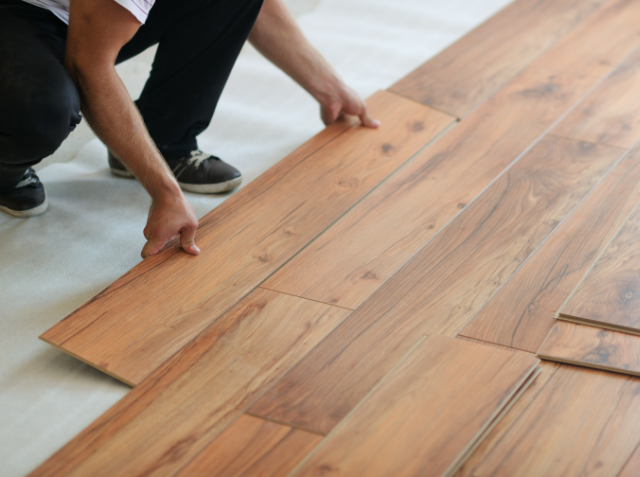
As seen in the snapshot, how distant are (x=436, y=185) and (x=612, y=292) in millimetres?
562

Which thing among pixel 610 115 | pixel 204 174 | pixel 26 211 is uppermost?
pixel 610 115

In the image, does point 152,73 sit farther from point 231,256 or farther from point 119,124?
point 231,256

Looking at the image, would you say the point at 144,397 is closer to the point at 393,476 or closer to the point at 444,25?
the point at 393,476

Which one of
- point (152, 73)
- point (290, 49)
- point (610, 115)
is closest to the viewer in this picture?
point (152, 73)

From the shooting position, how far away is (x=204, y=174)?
193 cm

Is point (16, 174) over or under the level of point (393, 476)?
over

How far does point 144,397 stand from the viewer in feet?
3.99

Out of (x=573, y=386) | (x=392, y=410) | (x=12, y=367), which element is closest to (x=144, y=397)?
(x=12, y=367)

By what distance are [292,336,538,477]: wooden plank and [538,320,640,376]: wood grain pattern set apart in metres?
0.07

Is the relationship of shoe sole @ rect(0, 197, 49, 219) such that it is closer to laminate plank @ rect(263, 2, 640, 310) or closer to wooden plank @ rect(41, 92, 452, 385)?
wooden plank @ rect(41, 92, 452, 385)

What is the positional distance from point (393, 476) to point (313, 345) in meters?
0.34

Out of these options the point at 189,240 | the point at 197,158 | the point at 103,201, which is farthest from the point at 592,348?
the point at 103,201

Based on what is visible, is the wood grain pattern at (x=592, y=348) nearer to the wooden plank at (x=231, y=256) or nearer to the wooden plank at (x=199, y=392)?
the wooden plank at (x=199, y=392)

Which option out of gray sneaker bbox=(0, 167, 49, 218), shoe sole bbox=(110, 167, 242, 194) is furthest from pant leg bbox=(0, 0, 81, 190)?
shoe sole bbox=(110, 167, 242, 194)
